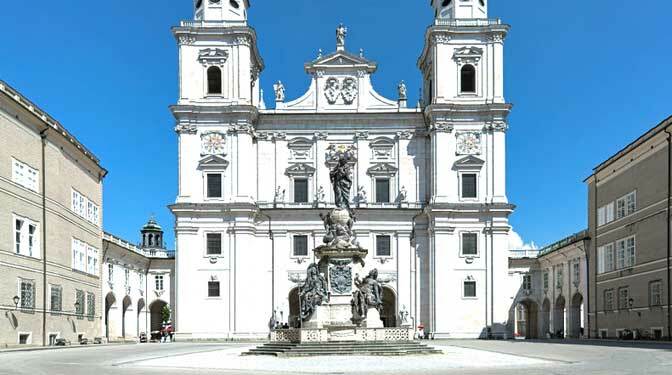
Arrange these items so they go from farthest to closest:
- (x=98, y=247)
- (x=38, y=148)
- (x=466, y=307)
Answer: (x=466, y=307), (x=98, y=247), (x=38, y=148)

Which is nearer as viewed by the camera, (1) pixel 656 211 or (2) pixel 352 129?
(1) pixel 656 211

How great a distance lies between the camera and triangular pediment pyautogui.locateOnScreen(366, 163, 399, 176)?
71.0 m

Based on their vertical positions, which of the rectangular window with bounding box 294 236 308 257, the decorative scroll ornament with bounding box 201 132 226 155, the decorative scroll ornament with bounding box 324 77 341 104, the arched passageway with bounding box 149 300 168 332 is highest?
the decorative scroll ornament with bounding box 324 77 341 104

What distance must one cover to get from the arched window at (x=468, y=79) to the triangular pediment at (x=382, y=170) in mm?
8546

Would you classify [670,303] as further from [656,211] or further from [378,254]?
[378,254]

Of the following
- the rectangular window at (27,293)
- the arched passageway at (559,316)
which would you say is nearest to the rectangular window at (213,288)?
the rectangular window at (27,293)

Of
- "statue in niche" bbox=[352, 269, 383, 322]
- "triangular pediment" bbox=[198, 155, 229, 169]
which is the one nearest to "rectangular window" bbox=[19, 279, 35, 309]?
"statue in niche" bbox=[352, 269, 383, 322]

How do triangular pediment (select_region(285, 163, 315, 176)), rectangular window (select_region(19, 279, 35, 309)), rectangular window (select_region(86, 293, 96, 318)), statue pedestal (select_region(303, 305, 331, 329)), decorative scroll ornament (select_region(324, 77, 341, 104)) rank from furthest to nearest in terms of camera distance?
decorative scroll ornament (select_region(324, 77, 341, 104)) → triangular pediment (select_region(285, 163, 315, 176)) → rectangular window (select_region(86, 293, 96, 318)) → rectangular window (select_region(19, 279, 35, 309)) → statue pedestal (select_region(303, 305, 331, 329))

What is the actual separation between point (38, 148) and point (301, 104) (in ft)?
91.8

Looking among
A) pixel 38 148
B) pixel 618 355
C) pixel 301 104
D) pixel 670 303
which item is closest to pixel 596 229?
pixel 670 303

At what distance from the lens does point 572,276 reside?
7131 centimetres

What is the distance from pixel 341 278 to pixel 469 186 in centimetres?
3464

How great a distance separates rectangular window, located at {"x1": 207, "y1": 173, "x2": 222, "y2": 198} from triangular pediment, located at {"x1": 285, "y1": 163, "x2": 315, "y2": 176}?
5.73m

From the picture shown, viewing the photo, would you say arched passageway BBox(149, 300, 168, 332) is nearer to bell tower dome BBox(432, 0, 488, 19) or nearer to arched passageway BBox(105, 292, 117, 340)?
arched passageway BBox(105, 292, 117, 340)
